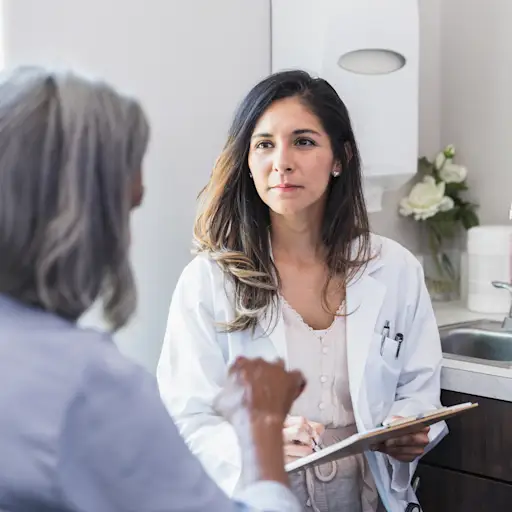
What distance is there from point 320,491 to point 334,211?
56 centimetres

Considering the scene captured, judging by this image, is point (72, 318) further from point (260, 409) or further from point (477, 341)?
point (477, 341)

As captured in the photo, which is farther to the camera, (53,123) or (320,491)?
(320,491)

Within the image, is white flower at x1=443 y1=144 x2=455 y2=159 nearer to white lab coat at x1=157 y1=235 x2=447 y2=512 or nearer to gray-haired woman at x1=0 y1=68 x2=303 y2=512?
white lab coat at x1=157 y1=235 x2=447 y2=512

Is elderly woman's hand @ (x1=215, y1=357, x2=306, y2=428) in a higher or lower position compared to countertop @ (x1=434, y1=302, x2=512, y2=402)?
higher

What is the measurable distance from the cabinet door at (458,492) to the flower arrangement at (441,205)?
0.76m

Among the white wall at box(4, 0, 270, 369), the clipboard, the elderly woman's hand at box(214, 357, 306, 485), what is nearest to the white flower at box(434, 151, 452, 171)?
the white wall at box(4, 0, 270, 369)

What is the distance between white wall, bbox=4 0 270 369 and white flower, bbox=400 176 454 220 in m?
0.64

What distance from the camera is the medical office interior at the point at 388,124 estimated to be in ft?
5.46

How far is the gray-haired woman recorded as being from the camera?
0.72m

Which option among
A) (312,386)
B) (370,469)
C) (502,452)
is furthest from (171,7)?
(502,452)

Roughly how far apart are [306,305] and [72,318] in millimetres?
873

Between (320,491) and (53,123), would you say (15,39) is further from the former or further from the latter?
(320,491)

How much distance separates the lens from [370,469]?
156cm

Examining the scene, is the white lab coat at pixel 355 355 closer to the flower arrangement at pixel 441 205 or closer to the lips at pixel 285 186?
the lips at pixel 285 186
